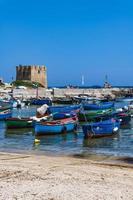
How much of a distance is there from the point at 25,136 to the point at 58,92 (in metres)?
61.4

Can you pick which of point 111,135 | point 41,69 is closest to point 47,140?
point 111,135

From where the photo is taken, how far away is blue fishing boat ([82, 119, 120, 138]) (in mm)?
28609

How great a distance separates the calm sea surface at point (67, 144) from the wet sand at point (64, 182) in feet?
22.1

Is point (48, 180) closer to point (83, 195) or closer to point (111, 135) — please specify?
point (83, 195)

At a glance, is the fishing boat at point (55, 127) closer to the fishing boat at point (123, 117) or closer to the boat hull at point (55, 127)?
the boat hull at point (55, 127)

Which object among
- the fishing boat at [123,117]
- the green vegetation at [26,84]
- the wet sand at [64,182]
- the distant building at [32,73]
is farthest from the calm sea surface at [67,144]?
the distant building at [32,73]

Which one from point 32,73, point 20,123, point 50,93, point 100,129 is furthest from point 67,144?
point 32,73

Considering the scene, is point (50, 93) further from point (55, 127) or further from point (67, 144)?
point (67, 144)

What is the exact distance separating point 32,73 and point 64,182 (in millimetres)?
96897

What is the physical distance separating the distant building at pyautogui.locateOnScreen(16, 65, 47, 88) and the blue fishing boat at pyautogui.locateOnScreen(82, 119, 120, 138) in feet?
258

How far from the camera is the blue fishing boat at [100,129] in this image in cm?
2861

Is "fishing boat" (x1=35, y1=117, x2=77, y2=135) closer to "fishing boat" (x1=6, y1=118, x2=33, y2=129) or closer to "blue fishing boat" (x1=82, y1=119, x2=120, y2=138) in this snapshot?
"blue fishing boat" (x1=82, y1=119, x2=120, y2=138)

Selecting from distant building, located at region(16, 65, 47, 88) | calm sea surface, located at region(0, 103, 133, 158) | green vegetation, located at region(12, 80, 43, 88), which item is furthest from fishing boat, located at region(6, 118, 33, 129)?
distant building, located at region(16, 65, 47, 88)

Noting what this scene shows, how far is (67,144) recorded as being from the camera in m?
25.8
